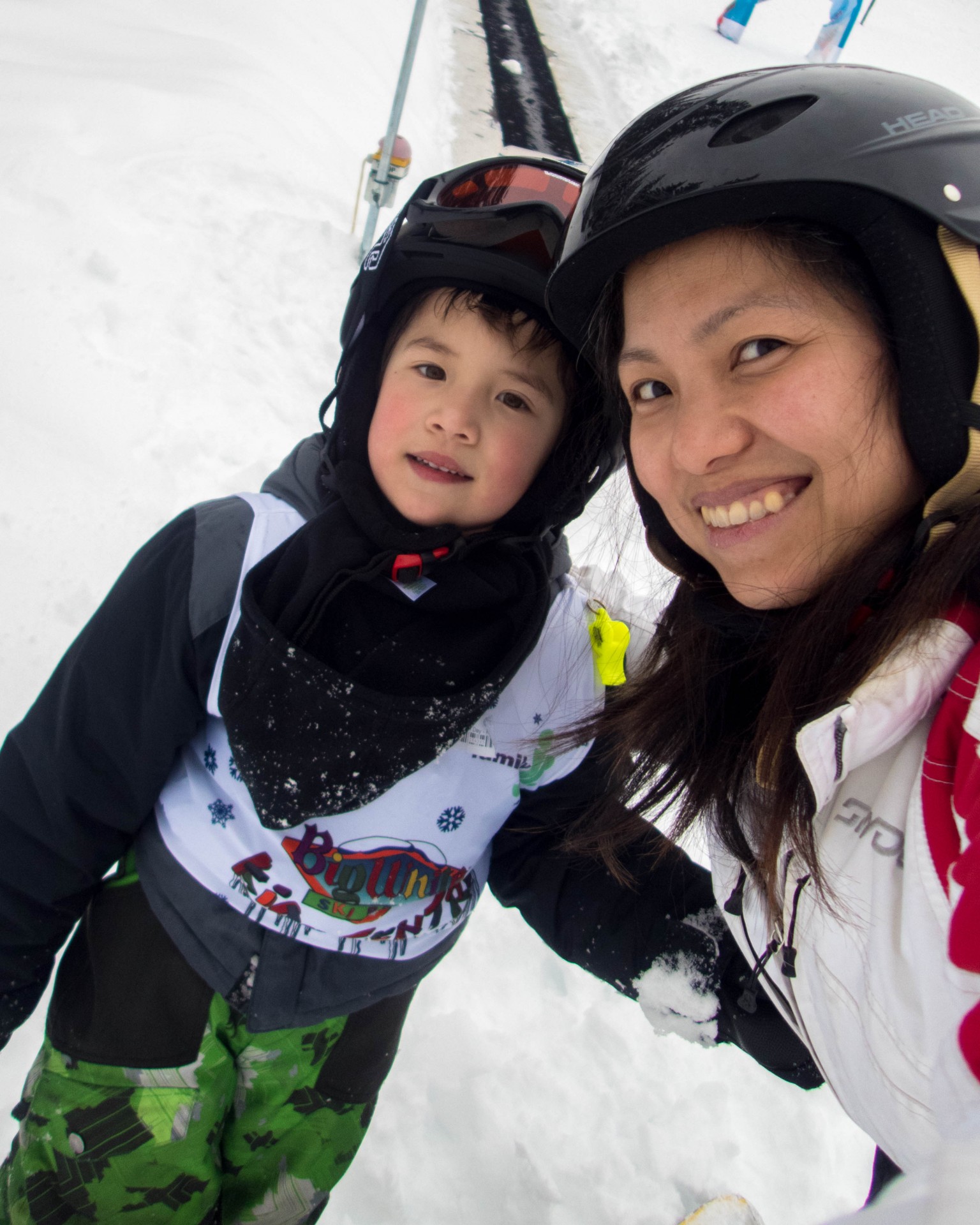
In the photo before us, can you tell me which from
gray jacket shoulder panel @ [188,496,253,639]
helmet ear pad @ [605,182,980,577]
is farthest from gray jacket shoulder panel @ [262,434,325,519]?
helmet ear pad @ [605,182,980,577]

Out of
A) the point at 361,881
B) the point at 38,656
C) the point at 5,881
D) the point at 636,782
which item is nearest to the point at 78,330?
the point at 38,656

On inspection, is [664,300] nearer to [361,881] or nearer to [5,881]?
[361,881]

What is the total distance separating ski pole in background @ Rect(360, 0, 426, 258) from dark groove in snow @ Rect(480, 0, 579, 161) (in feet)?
5.16

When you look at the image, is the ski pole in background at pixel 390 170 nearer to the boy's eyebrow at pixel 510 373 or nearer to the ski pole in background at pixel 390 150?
the ski pole in background at pixel 390 150

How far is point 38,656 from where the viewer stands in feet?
7.39

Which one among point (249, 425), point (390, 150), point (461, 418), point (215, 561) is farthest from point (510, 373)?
point (390, 150)

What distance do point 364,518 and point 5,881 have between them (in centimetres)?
99

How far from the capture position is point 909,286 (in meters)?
1.03

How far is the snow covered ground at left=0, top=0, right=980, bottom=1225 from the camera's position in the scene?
1.92m

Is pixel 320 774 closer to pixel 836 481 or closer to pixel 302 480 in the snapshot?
pixel 302 480

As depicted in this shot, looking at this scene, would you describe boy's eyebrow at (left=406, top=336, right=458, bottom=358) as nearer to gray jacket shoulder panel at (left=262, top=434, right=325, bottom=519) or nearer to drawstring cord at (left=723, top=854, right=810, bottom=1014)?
gray jacket shoulder panel at (left=262, top=434, right=325, bottom=519)

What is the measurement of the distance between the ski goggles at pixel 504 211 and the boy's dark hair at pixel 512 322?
98 mm

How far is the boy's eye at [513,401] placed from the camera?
1.51m

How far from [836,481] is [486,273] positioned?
86cm
